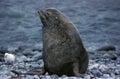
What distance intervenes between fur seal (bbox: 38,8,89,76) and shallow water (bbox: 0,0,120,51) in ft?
23.4

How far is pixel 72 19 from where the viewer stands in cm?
2027

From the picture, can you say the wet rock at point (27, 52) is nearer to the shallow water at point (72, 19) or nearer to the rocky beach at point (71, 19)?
the rocky beach at point (71, 19)

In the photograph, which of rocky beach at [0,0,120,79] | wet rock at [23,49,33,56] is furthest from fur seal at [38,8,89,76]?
wet rock at [23,49,33,56]

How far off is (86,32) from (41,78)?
10987 mm

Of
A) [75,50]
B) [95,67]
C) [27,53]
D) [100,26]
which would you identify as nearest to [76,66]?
[75,50]

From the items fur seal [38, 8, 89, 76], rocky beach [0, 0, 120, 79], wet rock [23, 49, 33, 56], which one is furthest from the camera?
wet rock [23, 49, 33, 56]

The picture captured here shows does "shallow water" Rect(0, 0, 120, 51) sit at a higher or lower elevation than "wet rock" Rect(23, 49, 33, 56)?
higher

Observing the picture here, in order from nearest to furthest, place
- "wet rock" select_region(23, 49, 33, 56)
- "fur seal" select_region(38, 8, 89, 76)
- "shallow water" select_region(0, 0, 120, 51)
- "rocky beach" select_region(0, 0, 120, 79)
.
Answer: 1. "fur seal" select_region(38, 8, 89, 76)
2. "rocky beach" select_region(0, 0, 120, 79)
3. "wet rock" select_region(23, 49, 33, 56)
4. "shallow water" select_region(0, 0, 120, 51)

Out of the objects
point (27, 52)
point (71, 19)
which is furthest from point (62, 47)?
point (71, 19)

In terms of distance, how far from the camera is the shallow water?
16734 millimetres

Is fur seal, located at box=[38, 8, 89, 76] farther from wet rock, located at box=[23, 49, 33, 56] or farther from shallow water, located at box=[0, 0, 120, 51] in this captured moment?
shallow water, located at box=[0, 0, 120, 51]

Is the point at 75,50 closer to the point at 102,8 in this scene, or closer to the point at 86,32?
the point at 86,32

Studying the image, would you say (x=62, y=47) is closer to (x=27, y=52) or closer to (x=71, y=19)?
(x=27, y=52)

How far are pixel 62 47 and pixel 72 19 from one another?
12901mm
